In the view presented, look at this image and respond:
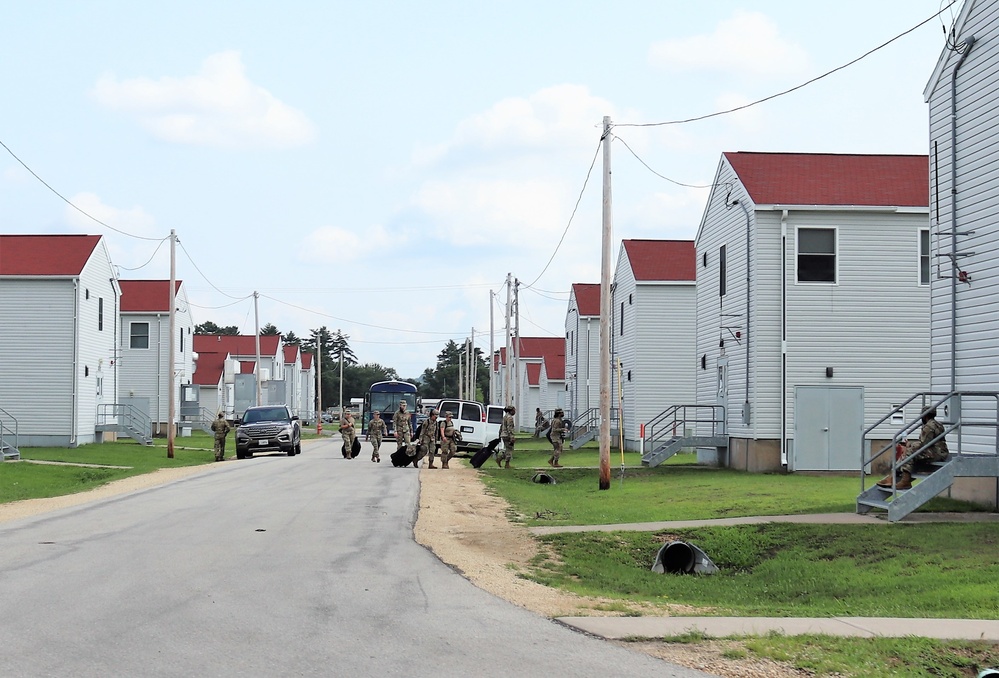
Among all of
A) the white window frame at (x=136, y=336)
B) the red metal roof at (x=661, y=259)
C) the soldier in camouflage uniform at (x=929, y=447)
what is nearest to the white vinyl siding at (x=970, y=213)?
the soldier in camouflage uniform at (x=929, y=447)

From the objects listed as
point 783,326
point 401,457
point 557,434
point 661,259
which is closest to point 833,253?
point 783,326

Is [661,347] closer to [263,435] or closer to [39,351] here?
[263,435]

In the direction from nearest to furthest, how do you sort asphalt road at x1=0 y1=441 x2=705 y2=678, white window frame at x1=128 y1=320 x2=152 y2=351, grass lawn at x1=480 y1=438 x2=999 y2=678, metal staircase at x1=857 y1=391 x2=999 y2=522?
asphalt road at x1=0 y1=441 x2=705 y2=678
grass lawn at x1=480 y1=438 x2=999 y2=678
metal staircase at x1=857 y1=391 x2=999 y2=522
white window frame at x1=128 y1=320 x2=152 y2=351

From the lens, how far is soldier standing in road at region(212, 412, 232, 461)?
134ft

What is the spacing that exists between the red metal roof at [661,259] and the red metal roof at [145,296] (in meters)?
26.7

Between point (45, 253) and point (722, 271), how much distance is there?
27.4 metres

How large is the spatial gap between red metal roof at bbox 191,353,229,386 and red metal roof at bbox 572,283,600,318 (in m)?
26.4

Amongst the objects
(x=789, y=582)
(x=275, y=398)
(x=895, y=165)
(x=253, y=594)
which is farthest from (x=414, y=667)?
(x=275, y=398)

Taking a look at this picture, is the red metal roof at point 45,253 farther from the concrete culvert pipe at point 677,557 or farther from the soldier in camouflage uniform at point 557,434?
the concrete culvert pipe at point 677,557

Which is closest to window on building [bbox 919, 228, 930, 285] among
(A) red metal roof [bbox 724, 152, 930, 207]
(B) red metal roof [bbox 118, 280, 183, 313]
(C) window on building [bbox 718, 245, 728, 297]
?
(A) red metal roof [bbox 724, 152, 930, 207]

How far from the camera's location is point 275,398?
303 feet

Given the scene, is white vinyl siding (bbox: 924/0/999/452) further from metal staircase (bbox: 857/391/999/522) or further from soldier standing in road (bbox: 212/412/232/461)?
soldier standing in road (bbox: 212/412/232/461)

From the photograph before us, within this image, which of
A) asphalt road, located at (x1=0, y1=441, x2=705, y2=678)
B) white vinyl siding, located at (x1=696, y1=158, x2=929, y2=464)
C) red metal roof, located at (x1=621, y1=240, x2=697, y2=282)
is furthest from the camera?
red metal roof, located at (x1=621, y1=240, x2=697, y2=282)

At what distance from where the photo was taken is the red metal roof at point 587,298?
203 feet
